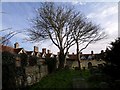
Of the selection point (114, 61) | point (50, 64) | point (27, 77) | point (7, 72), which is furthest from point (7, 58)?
point (50, 64)

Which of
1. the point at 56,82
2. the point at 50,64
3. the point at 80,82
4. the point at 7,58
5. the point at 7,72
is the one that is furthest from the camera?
the point at 50,64

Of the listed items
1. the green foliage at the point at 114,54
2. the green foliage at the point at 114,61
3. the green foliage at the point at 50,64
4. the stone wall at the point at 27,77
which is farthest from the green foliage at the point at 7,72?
the green foliage at the point at 50,64

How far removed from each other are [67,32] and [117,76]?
26961 millimetres

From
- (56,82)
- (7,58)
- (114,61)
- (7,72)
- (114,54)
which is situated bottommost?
(56,82)

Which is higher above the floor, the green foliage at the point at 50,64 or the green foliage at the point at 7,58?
the green foliage at the point at 7,58

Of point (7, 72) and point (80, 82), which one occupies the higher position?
point (7, 72)

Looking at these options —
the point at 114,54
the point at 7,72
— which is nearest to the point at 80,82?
the point at 114,54

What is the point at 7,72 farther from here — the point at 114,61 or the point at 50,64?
the point at 50,64

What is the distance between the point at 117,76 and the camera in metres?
10.4

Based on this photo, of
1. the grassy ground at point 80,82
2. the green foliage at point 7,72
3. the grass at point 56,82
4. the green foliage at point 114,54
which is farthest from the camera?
the grass at point 56,82

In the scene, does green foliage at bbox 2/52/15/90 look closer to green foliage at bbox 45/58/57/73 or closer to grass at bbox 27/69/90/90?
grass at bbox 27/69/90/90

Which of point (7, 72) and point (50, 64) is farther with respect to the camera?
point (50, 64)

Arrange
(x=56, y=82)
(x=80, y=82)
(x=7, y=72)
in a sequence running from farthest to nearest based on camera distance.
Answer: (x=56, y=82) < (x=7, y=72) < (x=80, y=82)

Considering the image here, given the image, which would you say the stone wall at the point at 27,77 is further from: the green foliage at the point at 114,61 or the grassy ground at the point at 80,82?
the green foliage at the point at 114,61
